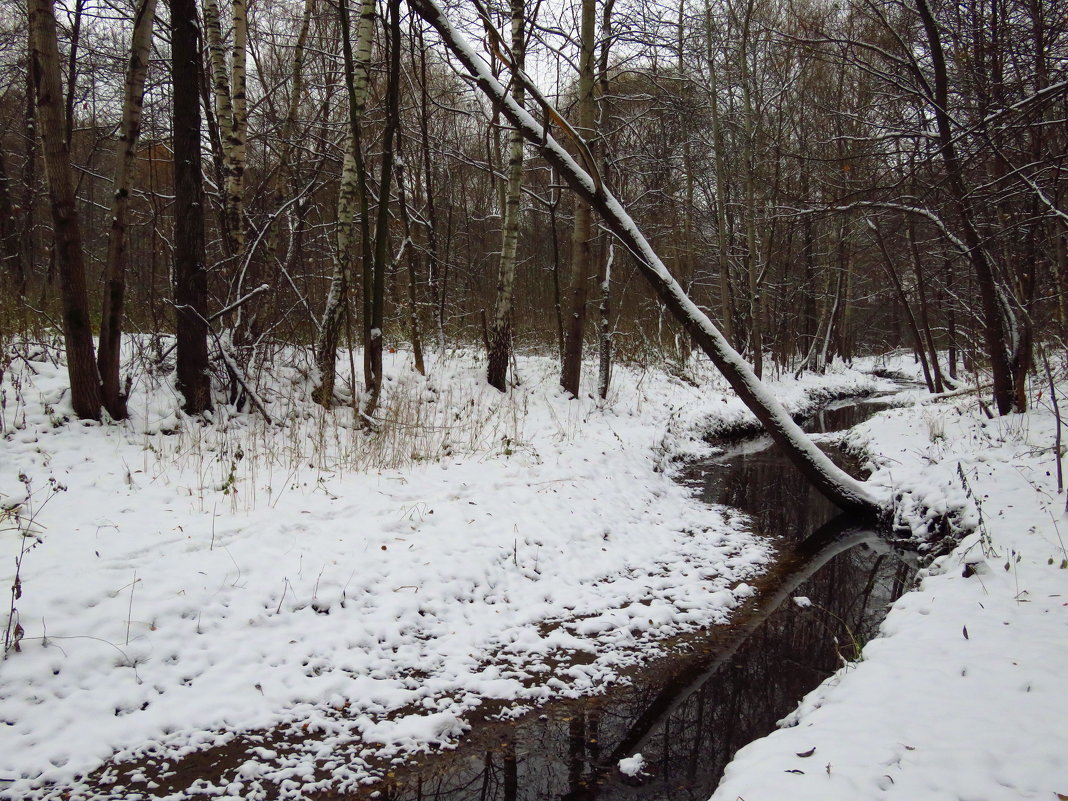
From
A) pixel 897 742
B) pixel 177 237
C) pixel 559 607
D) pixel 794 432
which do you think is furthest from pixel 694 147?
pixel 897 742

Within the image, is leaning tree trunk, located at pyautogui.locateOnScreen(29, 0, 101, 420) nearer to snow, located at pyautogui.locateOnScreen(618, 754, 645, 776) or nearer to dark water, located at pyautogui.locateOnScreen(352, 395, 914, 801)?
dark water, located at pyautogui.locateOnScreen(352, 395, 914, 801)

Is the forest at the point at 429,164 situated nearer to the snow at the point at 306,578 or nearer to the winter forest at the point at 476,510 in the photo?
the winter forest at the point at 476,510

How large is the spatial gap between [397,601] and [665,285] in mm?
4161

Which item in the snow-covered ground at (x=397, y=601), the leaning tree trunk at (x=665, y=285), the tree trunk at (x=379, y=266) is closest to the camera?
the snow-covered ground at (x=397, y=601)

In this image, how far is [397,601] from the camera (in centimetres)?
453

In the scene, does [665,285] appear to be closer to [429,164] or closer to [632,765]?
[632,765]

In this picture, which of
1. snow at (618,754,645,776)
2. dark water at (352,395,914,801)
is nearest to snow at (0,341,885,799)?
dark water at (352,395,914,801)

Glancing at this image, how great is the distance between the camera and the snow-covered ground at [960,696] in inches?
100

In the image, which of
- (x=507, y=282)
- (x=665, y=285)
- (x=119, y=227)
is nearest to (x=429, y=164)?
(x=507, y=282)

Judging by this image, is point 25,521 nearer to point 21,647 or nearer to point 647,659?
point 21,647

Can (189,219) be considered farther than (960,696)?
Yes

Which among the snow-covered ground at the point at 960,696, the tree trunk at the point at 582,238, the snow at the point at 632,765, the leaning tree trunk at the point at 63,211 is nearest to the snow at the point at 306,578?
the leaning tree trunk at the point at 63,211

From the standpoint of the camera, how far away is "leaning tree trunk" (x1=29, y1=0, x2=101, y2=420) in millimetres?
5633

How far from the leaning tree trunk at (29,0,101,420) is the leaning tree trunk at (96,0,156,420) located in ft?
0.50
